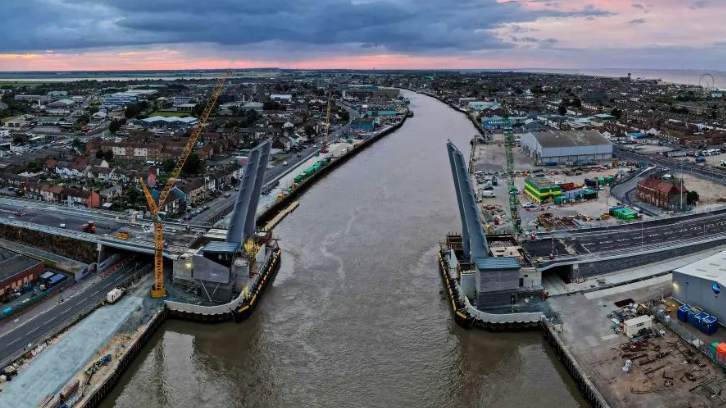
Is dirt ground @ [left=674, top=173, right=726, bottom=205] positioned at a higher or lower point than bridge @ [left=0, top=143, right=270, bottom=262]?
higher

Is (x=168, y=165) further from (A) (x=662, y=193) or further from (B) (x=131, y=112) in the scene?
(B) (x=131, y=112)

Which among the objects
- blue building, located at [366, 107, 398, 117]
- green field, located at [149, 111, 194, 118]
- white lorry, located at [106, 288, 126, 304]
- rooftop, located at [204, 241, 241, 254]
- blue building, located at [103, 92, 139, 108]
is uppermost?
blue building, located at [103, 92, 139, 108]

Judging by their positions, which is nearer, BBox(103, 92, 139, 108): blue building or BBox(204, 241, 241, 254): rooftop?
BBox(204, 241, 241, 254): rooftop

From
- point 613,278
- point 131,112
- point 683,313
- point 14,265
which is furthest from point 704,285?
point 131,112

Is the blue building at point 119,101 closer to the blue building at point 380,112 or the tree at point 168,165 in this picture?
the blue building at point 380,112

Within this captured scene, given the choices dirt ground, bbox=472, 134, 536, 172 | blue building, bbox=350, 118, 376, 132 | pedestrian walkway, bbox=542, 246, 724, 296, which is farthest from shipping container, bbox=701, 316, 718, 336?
blue building, bbox=350, 118, 376, 132

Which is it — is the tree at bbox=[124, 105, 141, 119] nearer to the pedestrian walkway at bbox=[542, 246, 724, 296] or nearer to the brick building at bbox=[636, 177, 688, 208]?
the brick building at bbox=[636, 177, 688, 208]

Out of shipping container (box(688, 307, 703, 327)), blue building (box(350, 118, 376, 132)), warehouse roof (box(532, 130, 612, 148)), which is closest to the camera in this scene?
shipping container (box(688, 307, 703, 327))

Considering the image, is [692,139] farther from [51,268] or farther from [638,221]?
[51,268]
